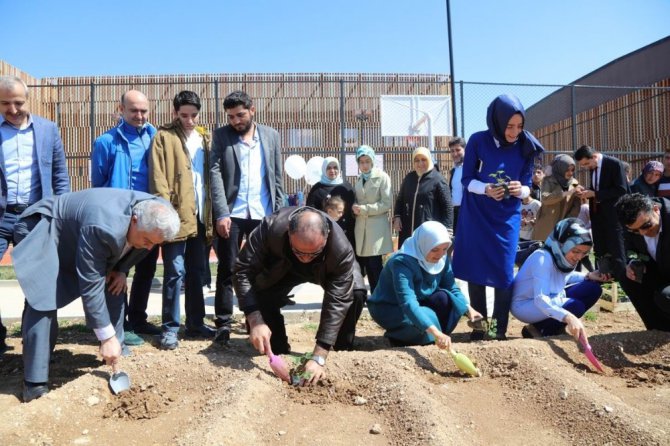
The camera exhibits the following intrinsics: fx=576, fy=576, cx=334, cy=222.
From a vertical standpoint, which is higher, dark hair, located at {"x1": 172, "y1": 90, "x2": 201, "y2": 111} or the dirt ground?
dark hair, located at {"x1": 172, "y1": 90, "x2": 201, "y2": 111}

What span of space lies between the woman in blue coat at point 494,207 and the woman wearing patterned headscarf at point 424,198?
3.85ft

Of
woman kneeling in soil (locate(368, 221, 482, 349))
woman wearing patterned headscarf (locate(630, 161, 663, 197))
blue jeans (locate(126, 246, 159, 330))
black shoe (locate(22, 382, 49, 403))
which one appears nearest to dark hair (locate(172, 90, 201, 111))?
blue jeans (locate(126, 246, 159, 330))

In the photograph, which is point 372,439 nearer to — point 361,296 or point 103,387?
point 361,296

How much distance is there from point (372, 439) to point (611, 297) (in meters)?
3.82

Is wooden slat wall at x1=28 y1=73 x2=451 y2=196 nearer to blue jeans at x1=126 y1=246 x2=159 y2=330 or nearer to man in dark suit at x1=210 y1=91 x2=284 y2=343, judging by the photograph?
man in dark suit at x1=210 y1=91 x2=284 y2=343

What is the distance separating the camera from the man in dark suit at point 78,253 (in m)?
3.01

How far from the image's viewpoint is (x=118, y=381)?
10.6ft

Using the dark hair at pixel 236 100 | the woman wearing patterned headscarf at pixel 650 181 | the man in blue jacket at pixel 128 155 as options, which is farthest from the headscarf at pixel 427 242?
the woman wearing patterned headscarf at pixel 650 181

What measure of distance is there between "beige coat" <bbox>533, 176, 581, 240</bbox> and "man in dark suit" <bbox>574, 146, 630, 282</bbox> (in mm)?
774

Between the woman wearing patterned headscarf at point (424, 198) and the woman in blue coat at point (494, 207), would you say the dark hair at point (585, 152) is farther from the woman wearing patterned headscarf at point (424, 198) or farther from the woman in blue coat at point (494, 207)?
the woman in blue coat at point (494, 207)

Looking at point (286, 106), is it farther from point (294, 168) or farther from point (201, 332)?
point (201, 332)

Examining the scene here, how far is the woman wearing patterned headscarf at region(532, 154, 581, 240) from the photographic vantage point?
643 cm

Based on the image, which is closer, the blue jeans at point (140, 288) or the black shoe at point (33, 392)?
the black shoe at point (33, 392)

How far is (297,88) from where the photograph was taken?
1742 cm
